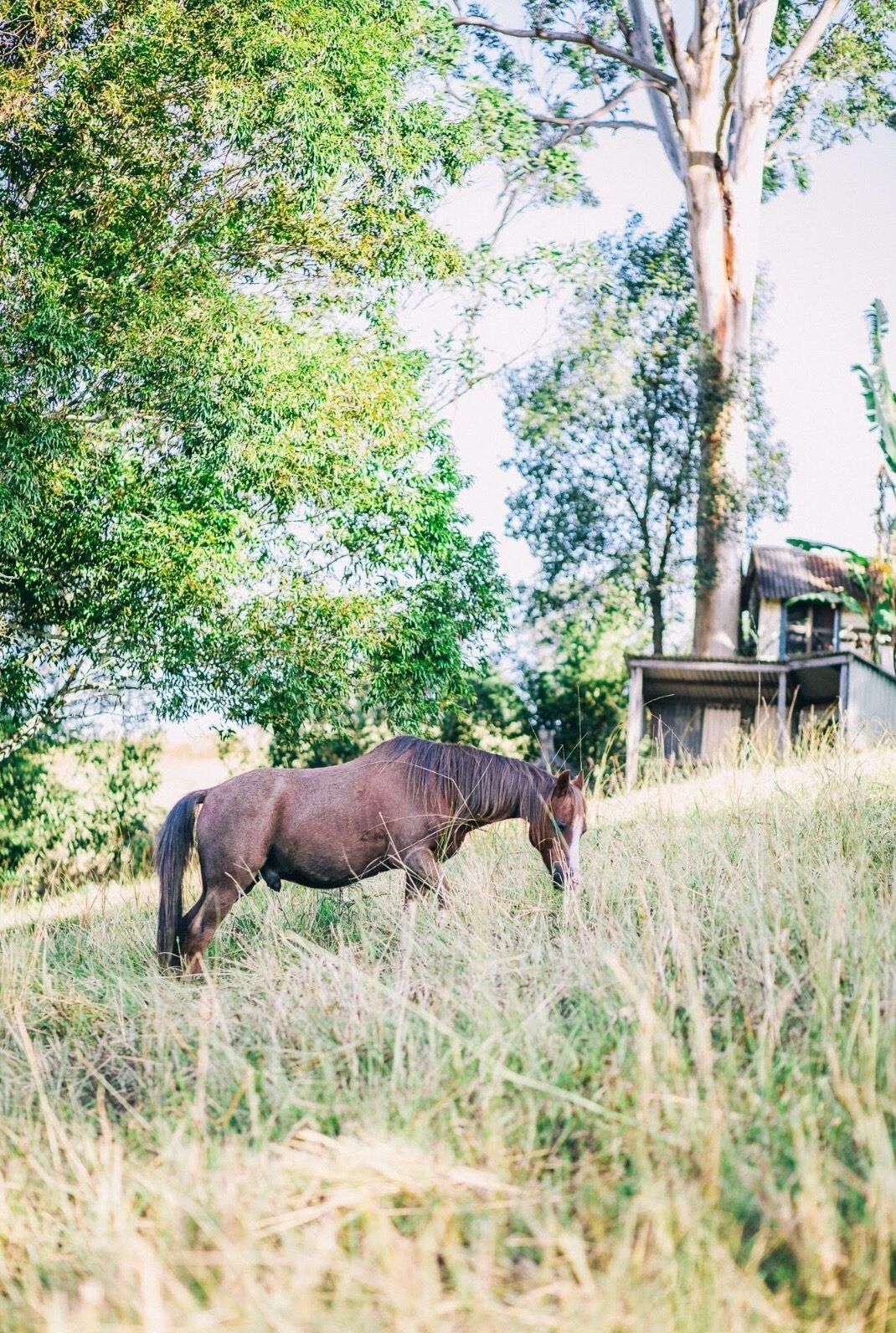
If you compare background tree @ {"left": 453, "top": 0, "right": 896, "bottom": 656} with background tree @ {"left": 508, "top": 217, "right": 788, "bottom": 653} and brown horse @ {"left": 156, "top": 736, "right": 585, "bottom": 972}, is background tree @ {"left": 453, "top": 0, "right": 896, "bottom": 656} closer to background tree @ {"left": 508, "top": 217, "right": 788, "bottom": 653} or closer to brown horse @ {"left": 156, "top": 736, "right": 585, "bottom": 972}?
background tree @ {"left": 508, "top": 217, "right": 788, "bottom": 653}

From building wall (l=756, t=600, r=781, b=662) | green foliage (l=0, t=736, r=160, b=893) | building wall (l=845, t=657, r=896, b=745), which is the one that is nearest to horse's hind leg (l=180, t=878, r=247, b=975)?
green foliage (l=0, t=736, r=160, b=893)

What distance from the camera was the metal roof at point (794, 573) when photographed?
2861cm

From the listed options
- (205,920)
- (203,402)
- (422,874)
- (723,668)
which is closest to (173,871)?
(205,920)

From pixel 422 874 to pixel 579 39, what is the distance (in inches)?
811

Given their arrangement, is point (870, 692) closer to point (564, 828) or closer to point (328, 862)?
point (564, 828)

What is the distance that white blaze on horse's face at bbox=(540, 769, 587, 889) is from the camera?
250 inches

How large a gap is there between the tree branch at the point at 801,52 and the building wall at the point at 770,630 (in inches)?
453

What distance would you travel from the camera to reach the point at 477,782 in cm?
662

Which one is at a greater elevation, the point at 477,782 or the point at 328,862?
the point at 477,782

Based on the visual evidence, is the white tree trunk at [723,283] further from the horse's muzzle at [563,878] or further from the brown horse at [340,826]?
the horse's muzzle at [563,878]

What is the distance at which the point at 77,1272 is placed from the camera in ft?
10.8

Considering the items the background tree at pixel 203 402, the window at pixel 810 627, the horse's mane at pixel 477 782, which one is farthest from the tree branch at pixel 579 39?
the horse's mane at pixel 477 782

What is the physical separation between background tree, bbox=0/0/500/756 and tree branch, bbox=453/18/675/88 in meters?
9.27

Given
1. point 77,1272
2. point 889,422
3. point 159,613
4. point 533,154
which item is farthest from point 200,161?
point 889,422
